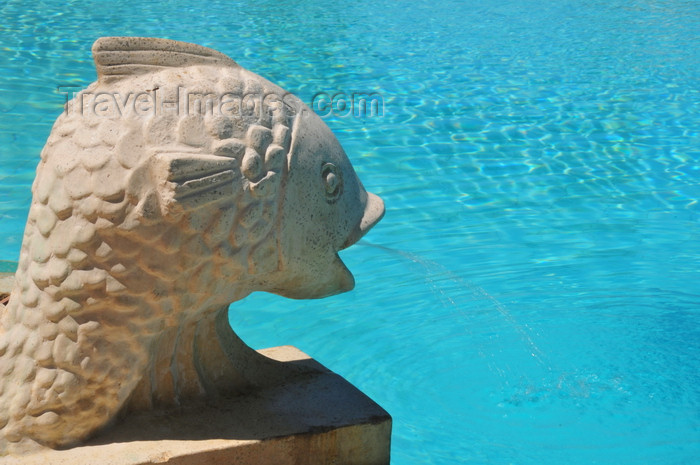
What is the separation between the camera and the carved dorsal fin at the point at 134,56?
2094 mm

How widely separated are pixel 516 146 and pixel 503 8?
702cm

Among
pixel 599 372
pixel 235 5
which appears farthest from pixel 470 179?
pixel 235 5

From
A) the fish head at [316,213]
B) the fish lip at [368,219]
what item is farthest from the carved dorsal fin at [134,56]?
the fish lip at [368,219]

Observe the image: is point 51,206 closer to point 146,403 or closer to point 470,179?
point 146,403

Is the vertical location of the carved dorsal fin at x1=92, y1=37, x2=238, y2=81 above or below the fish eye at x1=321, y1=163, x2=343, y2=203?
above

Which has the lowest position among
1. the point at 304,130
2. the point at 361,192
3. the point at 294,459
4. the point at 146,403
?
the point at 294,459

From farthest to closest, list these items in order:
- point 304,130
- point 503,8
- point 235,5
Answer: point 503,8, point 235,5, point 304,130

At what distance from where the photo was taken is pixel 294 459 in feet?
7.89

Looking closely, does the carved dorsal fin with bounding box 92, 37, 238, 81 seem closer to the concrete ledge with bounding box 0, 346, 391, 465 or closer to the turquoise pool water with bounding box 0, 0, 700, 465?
the concrete ledge with bounding box 0, 346, 391, 465

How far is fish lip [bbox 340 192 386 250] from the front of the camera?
237 cm

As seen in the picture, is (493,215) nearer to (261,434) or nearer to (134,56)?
(261,434)

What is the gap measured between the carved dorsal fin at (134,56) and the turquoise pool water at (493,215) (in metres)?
1.95

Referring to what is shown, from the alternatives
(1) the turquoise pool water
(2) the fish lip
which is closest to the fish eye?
(2) the fish lip

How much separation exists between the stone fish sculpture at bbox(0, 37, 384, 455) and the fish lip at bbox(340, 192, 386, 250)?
0.08 m
